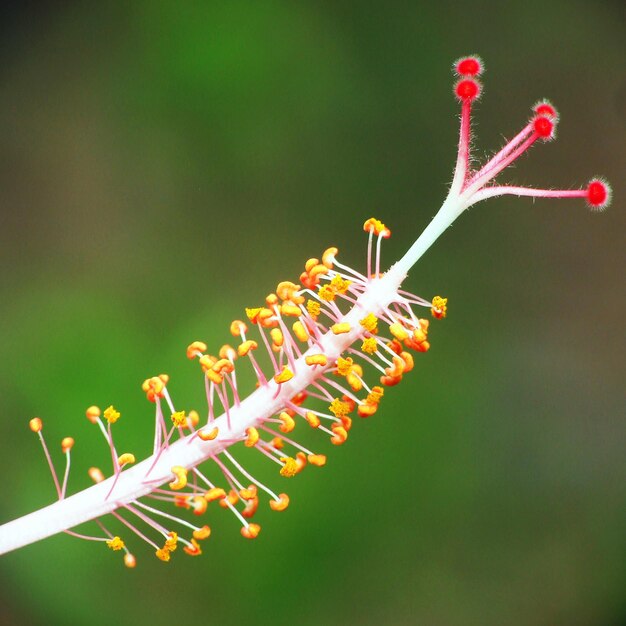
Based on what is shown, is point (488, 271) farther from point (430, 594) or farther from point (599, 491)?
point (430, 594)

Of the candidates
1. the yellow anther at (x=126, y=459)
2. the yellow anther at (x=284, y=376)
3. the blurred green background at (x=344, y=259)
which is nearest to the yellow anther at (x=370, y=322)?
the yellow anther at (x=284, y=376)

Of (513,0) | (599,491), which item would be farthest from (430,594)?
(513,0)

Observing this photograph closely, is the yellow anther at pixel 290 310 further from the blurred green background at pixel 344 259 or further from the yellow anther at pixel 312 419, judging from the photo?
the blurred green background at pixel 344 259

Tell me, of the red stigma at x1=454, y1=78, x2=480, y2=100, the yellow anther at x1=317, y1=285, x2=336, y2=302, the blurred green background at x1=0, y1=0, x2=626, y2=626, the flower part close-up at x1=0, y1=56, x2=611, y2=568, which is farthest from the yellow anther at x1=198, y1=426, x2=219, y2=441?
the blurred green background at x1=0, y1=0, x2=626, y2=626

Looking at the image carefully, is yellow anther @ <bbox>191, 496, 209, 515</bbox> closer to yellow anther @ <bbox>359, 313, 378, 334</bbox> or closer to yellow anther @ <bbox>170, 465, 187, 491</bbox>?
yellow anther @ <bbox>170, 465, 187, 491</bbox>

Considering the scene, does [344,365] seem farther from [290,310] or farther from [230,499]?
[230,499]
